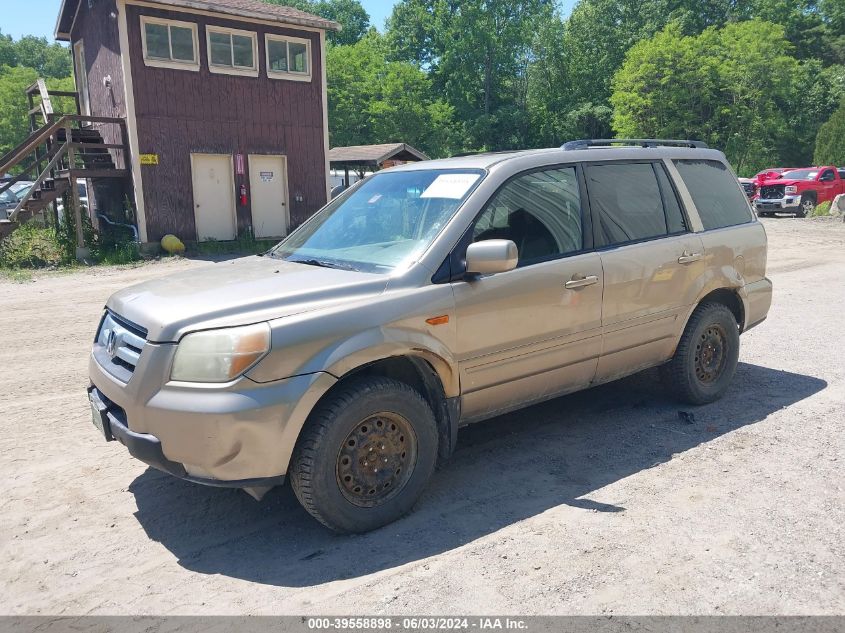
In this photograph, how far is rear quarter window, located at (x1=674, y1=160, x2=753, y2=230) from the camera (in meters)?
5.34

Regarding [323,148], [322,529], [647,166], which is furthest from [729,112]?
[322,529]

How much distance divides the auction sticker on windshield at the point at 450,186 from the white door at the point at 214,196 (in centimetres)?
1539

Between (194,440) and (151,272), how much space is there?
12.6 m

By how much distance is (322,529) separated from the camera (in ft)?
11.9

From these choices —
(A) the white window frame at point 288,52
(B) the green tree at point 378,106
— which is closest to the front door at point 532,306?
(A) the white window frame at point 288,52

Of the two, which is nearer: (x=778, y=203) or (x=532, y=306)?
(x=532, y=306)

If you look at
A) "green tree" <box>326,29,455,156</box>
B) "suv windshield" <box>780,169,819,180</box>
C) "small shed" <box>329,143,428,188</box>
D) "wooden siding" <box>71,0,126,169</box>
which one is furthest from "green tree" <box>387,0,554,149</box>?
"wooden siding" <box>71,0,126,169</box>

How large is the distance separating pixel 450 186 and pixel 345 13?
76.6 metres

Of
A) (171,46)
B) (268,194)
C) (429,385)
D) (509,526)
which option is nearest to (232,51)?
(171,46)

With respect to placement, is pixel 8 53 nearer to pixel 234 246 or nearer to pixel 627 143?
pixel 234 246

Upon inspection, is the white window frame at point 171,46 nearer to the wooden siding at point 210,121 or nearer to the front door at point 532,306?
the wooden siding at point 210,121

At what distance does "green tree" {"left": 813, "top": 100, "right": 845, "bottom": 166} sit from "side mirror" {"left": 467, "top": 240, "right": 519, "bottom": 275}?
37847mm

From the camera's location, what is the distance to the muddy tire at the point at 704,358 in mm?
5160

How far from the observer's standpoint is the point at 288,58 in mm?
19422
